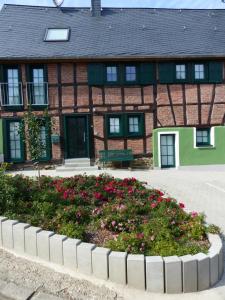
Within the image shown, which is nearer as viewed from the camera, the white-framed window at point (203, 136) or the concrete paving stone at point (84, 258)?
the concrete paving stone at point (84, 258)

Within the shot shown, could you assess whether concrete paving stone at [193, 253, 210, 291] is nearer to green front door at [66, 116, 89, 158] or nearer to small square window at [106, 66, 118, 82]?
green front door at [66, 116, 89, 158]

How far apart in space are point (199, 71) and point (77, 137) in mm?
6267

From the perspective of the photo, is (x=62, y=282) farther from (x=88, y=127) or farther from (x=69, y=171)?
(x=88, y=127)

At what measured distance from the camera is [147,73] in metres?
13.8

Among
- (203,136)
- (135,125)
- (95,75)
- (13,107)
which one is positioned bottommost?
(203,136)

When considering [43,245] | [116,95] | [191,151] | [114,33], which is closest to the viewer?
[43,245]

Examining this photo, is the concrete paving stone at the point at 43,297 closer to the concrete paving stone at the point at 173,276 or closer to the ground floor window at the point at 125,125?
the concrete paving stone at the point at 173,276

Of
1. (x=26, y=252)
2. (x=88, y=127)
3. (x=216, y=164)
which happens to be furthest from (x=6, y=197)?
(x=216, y=164)

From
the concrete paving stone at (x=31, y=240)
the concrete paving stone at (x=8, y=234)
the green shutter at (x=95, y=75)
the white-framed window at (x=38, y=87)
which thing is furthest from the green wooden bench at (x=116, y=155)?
the concrete paving stone at (x=31, y=240)

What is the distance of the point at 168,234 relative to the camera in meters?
4.31

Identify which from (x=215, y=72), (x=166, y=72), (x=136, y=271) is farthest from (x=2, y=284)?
(x=215, y=72)

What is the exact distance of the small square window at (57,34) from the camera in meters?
14.5

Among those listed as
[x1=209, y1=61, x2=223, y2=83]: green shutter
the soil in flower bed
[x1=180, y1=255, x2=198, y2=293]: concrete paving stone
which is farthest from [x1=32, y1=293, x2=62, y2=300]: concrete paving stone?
[x1=209, y1=61, x2=223, y2=83]: green shutter

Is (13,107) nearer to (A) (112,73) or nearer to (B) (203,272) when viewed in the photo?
(A) (112,73)
